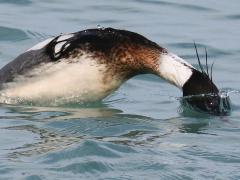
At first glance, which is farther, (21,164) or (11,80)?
(11,80)

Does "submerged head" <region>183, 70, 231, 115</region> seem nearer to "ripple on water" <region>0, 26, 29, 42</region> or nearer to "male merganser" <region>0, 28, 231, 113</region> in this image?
"male merganser" <region>0, 28, 231, 113</region>

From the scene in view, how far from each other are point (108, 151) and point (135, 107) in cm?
222

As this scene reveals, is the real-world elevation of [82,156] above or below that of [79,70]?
below

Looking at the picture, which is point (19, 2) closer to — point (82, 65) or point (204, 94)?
point (82, 65)

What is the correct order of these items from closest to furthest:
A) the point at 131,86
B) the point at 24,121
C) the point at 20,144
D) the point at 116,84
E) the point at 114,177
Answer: the point at 114,177
the point at 20,144
the point at 24,121
the point at 116,84
the point at 131,86

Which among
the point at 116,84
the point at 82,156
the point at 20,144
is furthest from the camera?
the point at 116,84

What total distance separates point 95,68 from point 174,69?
734 millimetres

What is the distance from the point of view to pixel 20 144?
833cm

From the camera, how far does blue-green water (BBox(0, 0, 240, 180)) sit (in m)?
7.60

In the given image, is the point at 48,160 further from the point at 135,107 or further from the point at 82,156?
the point at 135,107

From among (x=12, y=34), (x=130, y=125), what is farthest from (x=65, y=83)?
(x=12, y=34)

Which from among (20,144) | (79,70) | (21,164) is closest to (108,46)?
(79,70)

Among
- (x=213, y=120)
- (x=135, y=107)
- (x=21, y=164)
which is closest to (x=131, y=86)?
(x=135, y=107)

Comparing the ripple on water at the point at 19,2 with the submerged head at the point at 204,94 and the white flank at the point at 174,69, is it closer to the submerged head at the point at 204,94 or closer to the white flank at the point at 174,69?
the white flank at the point at 174,69
